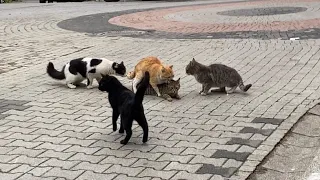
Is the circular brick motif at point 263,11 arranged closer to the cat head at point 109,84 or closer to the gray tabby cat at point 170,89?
the gray tabby cat at point 170,89

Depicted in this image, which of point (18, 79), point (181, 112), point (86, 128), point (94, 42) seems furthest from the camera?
point (94, 42)

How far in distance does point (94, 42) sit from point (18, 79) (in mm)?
4132

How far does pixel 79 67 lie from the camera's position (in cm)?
747

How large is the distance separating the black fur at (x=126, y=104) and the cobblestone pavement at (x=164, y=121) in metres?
0.19

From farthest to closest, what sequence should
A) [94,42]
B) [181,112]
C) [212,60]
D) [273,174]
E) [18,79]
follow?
[94,42]
[212,60]
[18,79]
[181,112]
[273,174]

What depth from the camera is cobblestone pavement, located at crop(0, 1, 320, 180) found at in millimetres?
4660

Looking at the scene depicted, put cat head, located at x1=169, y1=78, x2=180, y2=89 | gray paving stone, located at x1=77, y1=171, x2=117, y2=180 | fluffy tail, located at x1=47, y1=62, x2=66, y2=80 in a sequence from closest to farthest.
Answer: gray paving stone, located at x1=77, y1=171, x2=117, y2=180
cat head, located at x1=169, y1=78, x2=180, y2=89
fluffy tail, located at x1=47, y1=62, x2=66, y2=80

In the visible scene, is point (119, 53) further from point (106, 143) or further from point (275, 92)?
point (106, 143)

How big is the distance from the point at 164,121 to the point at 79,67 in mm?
2008

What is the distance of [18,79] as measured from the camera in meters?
8.54

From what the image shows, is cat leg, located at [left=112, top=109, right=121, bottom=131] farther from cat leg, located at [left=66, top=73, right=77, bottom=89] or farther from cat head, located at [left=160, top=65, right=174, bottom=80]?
cat leg, located at [left=66, top=73, right=77, bottom=89]

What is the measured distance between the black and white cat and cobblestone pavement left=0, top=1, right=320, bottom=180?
0.59 ft

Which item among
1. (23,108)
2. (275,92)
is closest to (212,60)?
(275,92)

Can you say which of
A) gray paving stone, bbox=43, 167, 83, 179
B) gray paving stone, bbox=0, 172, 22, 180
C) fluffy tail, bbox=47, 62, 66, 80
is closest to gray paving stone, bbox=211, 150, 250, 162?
gray paving stone, bbox=43, 167, 83, 179
